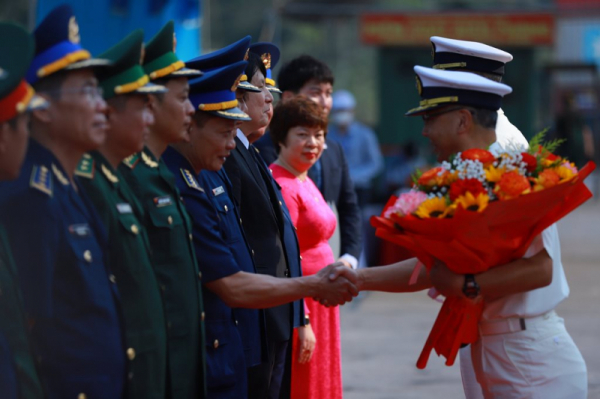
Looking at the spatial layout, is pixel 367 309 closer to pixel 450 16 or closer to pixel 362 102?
pixel 450 16

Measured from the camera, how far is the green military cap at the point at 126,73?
11.4ft

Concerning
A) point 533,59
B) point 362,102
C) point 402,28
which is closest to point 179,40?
point 402,28

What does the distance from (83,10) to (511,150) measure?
20.8 feet

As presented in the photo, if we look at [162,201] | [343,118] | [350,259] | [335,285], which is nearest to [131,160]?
[162,201]

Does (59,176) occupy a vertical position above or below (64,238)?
above

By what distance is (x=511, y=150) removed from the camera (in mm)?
3971

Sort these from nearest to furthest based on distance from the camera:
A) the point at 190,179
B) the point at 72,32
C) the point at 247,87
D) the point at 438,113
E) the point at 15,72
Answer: the point at 15,72 < the point at 72,32 < the point at 190,179 < the point at 438,113 < the point at 247,87

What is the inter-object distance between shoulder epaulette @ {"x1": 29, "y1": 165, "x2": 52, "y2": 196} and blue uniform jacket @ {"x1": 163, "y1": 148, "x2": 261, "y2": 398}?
1.07 meters

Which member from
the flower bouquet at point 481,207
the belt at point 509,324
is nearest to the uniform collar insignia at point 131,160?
the flower bouquet at point 481,207

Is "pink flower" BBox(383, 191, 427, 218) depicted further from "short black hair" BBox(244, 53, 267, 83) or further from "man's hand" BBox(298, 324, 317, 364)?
"man's hand" BBox(298, 324, 317, 364)

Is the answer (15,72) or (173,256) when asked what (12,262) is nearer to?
(15,72)

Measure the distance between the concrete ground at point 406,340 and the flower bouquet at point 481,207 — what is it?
11.8 feet

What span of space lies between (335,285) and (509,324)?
0.92m

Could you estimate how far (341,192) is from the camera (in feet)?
22.1
